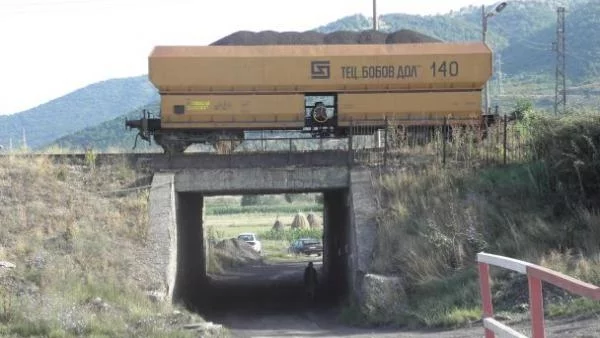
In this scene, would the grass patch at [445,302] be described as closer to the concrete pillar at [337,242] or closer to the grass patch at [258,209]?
the concrete pillar at [337,242]

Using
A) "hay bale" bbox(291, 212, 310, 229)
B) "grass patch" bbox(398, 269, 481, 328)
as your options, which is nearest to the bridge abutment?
"grass patch" bbox(398, 269, 481, 328)

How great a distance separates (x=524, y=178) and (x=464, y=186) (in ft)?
4.44

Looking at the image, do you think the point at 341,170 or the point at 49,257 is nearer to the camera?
the point at 49,257

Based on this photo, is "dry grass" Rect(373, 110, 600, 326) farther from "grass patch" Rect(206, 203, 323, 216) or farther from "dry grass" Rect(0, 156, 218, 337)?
"grass patch" Rect(206, 203, 323, 216)

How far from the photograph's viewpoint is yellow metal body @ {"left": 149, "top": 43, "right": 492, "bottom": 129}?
76.3 ft

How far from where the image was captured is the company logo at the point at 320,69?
23312mm

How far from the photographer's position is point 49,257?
17656 millimetres

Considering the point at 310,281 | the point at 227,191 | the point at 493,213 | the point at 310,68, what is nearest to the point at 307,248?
the point at 310,281

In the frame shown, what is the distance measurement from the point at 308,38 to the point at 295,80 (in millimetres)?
2768

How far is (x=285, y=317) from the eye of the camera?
20.5m

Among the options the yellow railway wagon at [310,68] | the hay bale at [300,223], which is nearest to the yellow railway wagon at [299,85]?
the yellow railway wagon at [310,68]

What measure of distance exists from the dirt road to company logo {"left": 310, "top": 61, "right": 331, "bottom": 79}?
6.17 meters

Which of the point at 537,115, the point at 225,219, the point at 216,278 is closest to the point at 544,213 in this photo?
the point at 537,115

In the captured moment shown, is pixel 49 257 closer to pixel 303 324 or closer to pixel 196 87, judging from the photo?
pixel 303 324
